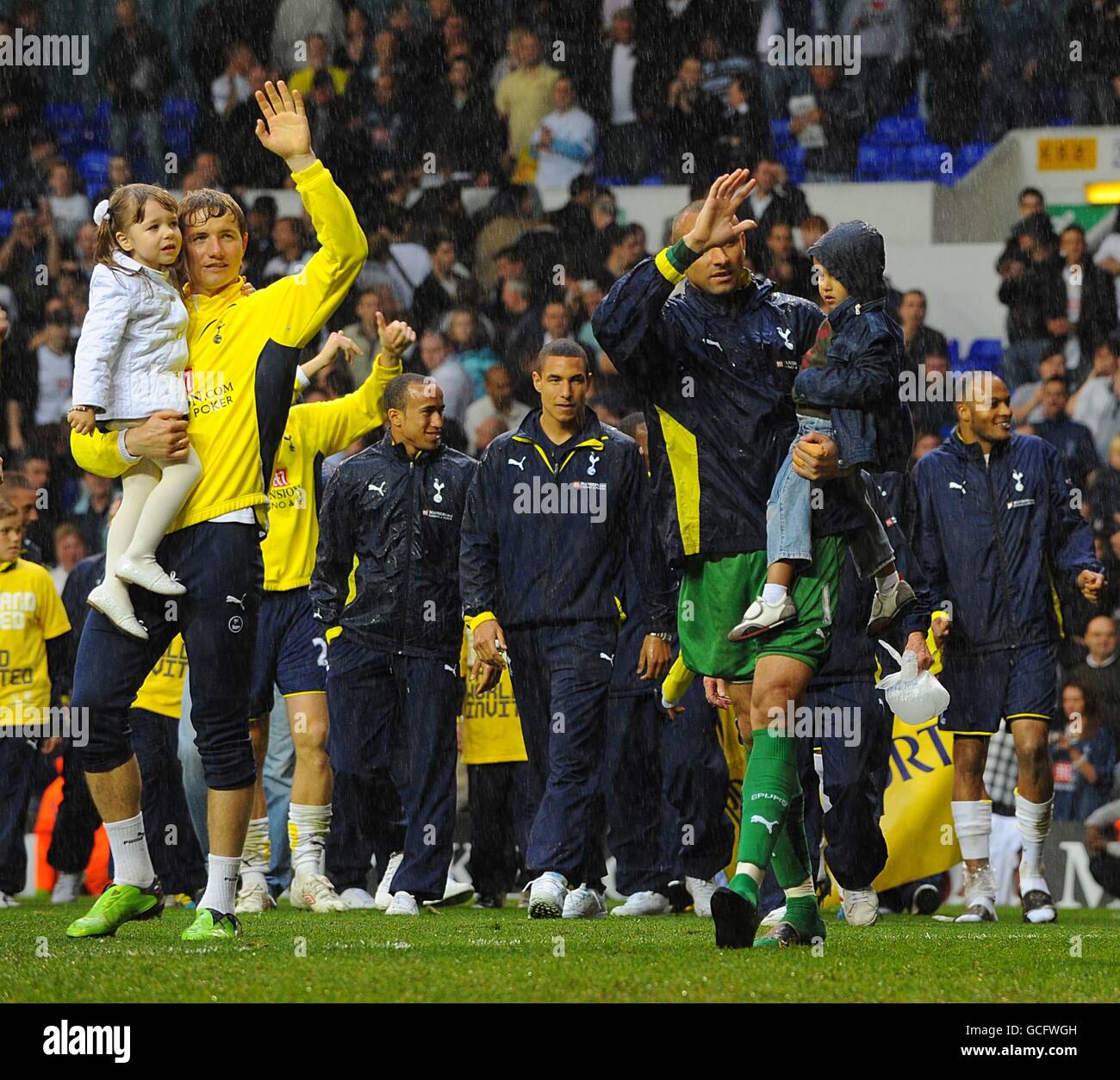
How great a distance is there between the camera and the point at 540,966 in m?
5.25

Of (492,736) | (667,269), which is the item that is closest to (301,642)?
(492,736)

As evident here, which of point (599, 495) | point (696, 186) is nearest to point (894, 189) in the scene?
point (696, 186)

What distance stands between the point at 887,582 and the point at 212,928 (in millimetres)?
2361

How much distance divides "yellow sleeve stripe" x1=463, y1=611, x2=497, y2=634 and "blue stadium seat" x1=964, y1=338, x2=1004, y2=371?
8.30 metres

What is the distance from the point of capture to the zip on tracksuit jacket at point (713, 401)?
21.0 ft

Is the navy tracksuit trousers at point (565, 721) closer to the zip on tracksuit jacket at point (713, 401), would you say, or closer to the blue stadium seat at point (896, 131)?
the zip on tracksuit jacket at point (713, 401)

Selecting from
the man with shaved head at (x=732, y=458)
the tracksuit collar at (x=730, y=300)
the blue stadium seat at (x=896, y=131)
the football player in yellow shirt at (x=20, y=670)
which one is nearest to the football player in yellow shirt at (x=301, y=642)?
the football player in yellow shirt at (x=20, y=670)

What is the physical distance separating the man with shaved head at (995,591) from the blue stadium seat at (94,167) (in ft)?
32.0

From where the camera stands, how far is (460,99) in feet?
55.7

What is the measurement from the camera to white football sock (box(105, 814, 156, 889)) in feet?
20.8

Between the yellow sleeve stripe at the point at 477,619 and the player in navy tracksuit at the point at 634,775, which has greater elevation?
the yellow sleeve stripe at the point at 477,619

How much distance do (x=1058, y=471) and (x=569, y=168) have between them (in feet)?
27.0

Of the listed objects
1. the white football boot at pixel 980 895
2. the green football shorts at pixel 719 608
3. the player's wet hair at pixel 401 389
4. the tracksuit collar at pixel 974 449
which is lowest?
the white football boot at pixel 980 895

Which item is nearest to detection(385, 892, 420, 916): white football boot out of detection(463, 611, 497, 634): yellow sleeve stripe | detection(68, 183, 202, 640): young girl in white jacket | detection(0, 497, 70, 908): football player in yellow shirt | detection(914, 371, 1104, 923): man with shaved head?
detection(463, 611, 497, 634): yellow sleeve stripe
